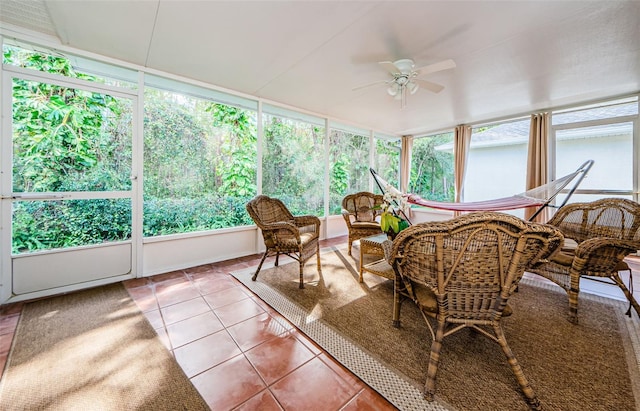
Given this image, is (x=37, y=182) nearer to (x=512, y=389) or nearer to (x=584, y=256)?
(x=512, y=389)

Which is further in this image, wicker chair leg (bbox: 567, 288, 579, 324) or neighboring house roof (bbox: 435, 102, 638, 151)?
neighboring house roof (bbox: 435, 102, 638, 151)

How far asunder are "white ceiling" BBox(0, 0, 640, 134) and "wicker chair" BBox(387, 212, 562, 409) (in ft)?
5.19

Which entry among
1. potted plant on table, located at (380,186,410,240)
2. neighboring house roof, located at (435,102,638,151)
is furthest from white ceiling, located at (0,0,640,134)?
potted plant on table, located at (380,186,410,240)

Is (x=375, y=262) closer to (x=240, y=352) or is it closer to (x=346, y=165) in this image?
(x=240, y=352)

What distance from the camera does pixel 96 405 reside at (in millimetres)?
1103

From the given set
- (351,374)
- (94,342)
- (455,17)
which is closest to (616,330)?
(351,374)

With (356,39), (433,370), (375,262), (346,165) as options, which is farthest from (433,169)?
(433,370)

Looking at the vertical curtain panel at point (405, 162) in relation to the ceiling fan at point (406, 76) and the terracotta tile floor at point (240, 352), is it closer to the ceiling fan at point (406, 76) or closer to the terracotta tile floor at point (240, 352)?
the ceiling fan at point (406, 76)

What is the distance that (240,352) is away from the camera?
146 cm

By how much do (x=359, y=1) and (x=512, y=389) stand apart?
2451 mm

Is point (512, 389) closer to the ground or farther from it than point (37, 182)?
closer to the ground

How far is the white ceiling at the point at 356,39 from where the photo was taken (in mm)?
1689

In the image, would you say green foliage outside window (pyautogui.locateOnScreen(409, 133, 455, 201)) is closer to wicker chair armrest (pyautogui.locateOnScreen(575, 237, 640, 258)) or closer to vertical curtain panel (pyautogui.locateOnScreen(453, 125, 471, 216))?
vertical curtain panel (pyautogui.locateOnScreen(453, 125, 471, 216))

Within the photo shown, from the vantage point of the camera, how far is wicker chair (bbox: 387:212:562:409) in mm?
1068
